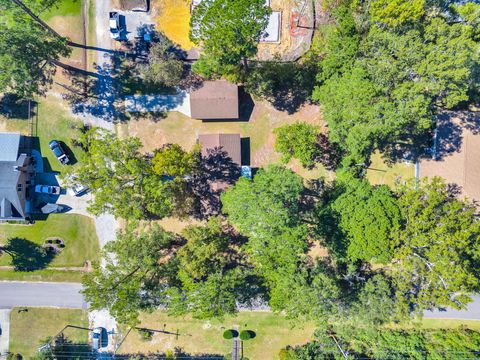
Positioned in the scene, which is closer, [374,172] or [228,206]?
[228,206]

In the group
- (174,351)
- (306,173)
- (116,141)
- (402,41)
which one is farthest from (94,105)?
(402,41)

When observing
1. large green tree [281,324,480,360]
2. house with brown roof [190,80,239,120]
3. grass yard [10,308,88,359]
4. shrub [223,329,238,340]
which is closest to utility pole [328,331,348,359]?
large green tree [281,324,480,360]

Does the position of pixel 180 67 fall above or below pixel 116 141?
above

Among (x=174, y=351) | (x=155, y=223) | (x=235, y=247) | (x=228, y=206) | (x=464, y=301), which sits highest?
(x=228, y=206)

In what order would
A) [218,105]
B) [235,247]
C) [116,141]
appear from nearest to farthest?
[116,141] → [218,105] → [235,247]

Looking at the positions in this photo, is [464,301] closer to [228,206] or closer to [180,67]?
[228,206]

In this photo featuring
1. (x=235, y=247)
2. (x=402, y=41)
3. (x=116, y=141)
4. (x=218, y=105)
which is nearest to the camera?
(x=402, y=41)

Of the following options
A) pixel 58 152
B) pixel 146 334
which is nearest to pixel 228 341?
pixel 146 334

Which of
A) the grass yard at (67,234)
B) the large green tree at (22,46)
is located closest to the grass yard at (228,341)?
the grass yard at (67,234)
